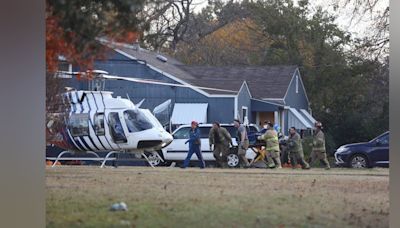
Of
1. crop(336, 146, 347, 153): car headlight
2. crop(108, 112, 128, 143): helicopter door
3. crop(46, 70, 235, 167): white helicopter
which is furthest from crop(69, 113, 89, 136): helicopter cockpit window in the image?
crop(336, 146, 347, 153): car headlight

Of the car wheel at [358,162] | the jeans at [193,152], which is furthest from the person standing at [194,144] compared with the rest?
the car wheel at [358,162]

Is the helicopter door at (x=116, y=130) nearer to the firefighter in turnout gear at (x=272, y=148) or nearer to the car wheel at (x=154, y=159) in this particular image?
the car wheel at (x=154, y=159)

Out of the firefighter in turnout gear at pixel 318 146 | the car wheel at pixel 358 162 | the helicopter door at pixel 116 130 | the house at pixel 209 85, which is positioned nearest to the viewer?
the car wheel at pixel 358 162

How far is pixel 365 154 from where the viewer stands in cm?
802

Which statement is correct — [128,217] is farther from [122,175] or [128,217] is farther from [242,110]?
[242,110]

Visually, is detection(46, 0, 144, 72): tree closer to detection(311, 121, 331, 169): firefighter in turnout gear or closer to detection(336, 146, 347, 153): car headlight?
detection(311, 121, 331, 169): firefighter in turnout gear

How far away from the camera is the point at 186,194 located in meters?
8.16

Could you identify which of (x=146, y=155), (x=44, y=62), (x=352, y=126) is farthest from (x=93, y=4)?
(x=352, y=126)

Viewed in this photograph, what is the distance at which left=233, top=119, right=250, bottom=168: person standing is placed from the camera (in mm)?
8182

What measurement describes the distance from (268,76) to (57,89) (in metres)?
1.71

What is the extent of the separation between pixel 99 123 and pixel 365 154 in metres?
2.14

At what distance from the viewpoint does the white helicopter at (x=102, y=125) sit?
27.2 ft

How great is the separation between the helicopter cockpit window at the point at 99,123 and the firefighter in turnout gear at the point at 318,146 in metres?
1.70

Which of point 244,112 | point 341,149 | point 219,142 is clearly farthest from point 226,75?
point 341,149
